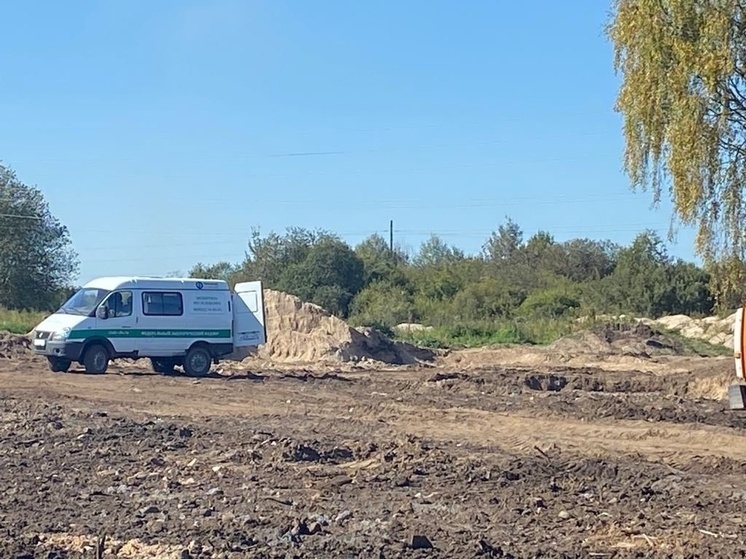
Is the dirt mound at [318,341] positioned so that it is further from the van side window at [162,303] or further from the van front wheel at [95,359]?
the van front wheel at [95,359]

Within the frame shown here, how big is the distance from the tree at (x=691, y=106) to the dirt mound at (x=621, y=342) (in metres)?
18.0

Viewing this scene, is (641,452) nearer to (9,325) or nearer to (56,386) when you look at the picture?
(56,386)

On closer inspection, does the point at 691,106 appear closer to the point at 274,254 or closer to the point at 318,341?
the point at 318,341

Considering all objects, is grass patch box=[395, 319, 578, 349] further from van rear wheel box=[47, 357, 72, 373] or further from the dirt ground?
the dirt ground

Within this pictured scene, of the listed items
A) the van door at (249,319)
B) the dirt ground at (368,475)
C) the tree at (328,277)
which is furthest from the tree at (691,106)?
the tree at (328,277)

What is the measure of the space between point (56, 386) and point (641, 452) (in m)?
13.2

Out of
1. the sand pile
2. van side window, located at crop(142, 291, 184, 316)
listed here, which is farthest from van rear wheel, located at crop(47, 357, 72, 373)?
the sand pile

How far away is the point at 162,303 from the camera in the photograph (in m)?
25.4

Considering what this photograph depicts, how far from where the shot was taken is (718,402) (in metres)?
20.3

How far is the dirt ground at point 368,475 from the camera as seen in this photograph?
800 centimetres

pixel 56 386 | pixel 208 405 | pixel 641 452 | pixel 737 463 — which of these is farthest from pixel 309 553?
pixel 56 386

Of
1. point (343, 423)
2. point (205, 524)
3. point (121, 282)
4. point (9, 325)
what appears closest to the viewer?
point (205, 524)

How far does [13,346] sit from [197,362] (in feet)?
34.5

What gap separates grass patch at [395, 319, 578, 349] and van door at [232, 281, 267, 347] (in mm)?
16013
